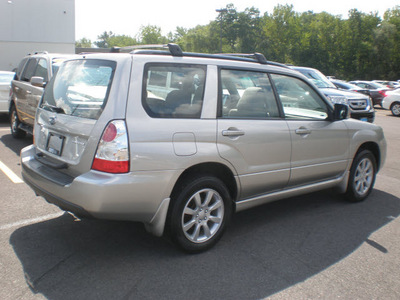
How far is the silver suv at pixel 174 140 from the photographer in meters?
3.23

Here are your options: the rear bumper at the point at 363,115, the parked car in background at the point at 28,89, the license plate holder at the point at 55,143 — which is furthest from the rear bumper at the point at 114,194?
the rear bumper at the point at 363,115

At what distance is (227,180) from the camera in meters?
3.97

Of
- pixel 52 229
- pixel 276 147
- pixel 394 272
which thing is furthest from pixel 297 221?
pixel 52 229

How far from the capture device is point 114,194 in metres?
3.16

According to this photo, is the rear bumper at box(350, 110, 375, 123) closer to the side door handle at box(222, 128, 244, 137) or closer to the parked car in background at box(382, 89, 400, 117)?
the parked car in background at box(382, 89, 400, 117)

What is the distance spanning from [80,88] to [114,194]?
3.71 feet

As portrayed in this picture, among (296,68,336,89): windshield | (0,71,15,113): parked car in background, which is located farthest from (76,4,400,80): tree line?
(0,71,15,113): parked car in background

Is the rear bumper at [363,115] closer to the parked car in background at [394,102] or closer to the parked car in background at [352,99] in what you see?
the parked car in background at [352,99]

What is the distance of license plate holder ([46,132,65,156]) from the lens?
3.62m

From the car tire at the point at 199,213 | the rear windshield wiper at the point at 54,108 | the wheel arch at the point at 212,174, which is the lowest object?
the car tire at the point at 199,213

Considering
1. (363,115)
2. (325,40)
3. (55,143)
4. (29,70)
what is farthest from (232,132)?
(325,40)

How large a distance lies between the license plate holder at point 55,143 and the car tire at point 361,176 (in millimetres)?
3554

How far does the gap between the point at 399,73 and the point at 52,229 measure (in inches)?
2660

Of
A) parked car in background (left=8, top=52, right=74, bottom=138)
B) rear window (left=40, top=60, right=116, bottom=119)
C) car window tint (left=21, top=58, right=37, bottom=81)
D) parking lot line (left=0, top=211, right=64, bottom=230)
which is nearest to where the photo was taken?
rear window (left=40, top=60, right=116, bottom=119)
